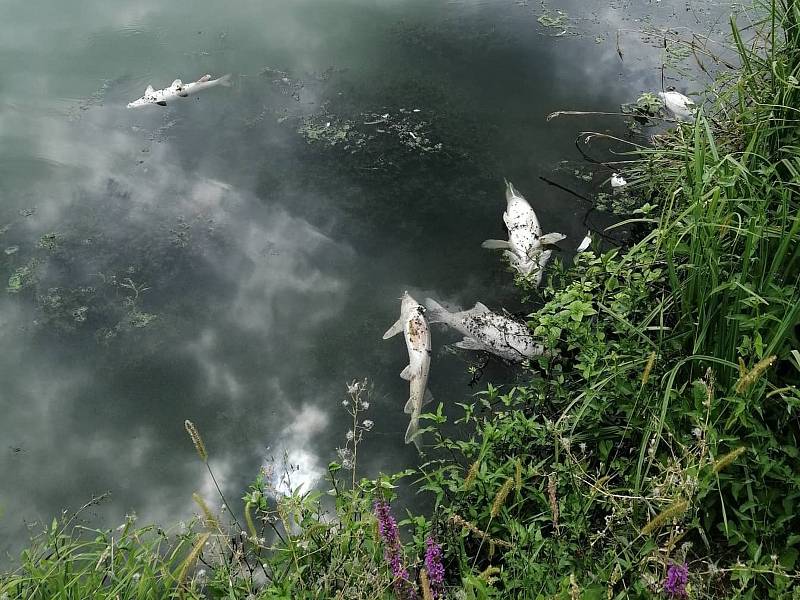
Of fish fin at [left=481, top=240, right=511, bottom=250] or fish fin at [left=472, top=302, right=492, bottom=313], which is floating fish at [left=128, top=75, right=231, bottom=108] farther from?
fish fin at [left=472, top=302, right=492, bottom=313]

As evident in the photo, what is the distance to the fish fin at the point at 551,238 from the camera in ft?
10.9

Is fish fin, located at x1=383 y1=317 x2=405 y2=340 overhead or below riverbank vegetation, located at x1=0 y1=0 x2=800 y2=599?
below

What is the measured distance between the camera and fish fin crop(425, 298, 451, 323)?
3029 millimetres

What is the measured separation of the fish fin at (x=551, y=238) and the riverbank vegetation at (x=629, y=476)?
887mm

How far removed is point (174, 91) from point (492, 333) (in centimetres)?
281

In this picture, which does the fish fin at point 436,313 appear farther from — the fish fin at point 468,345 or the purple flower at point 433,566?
the purple flower at point 433,566

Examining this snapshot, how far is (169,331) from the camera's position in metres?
3.09

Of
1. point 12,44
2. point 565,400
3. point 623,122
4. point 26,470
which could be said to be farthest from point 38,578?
point 12,44

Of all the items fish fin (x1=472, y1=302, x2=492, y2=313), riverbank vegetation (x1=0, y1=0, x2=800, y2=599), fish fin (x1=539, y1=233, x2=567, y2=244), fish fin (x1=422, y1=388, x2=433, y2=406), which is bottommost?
fish fin (x1=422, y1=388, x2=433, y2=406)

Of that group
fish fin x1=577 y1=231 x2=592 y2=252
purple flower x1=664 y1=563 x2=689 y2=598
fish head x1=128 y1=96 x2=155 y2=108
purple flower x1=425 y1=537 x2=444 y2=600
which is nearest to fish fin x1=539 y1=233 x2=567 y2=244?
fish fin x1=577 y1=231 x2=592 y2=252

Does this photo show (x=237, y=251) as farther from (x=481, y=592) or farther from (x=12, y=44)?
(x=12, y=44)

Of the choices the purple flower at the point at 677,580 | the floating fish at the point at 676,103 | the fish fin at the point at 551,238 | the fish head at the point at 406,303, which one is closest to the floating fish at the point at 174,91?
the fish head at the point at 406,303

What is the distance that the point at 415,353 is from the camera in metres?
2.87

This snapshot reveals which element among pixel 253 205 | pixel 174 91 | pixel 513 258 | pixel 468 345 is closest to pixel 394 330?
pixel 468 345
